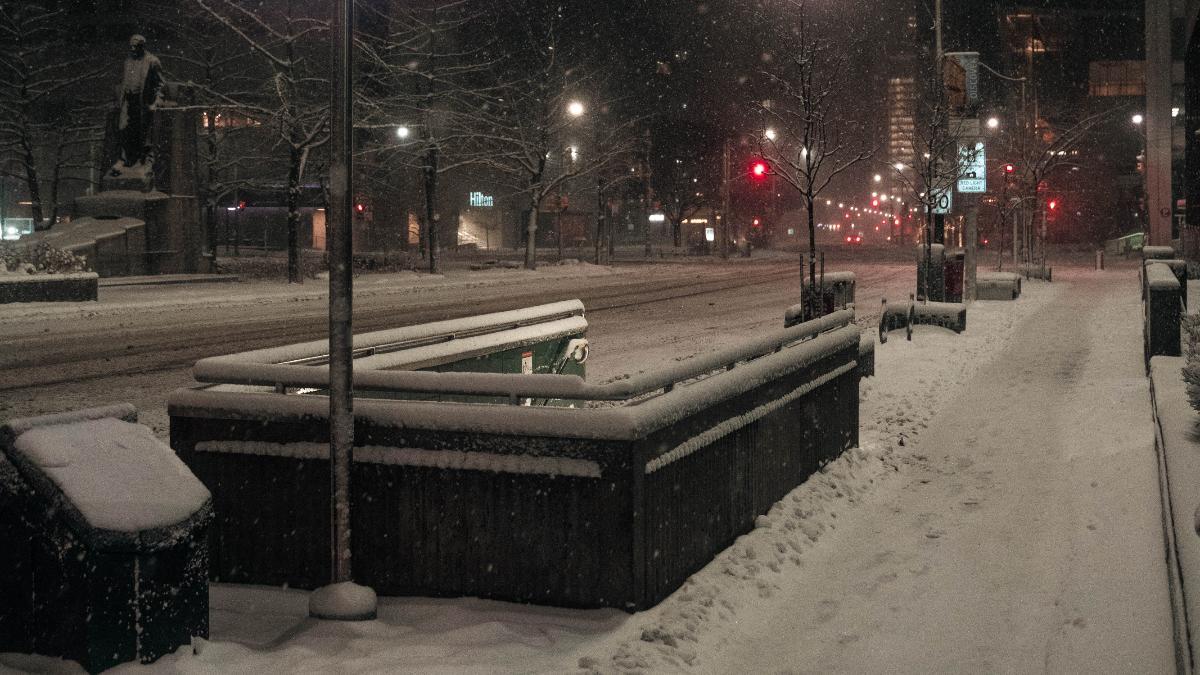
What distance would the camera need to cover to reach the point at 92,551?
5027mm

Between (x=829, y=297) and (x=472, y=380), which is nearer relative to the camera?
(x=472, y=380)

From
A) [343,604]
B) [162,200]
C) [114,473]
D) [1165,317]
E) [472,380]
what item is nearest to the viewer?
[114,473]

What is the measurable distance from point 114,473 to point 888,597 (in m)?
4.29

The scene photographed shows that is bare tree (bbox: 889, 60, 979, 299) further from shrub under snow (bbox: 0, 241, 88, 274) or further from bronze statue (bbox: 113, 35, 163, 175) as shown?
bronze statue (bbox: 113, 35, 163, 175)

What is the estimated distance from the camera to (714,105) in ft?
292

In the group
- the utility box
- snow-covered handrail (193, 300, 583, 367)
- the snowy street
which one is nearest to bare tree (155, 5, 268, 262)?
the snowy street

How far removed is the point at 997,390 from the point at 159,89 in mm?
33294

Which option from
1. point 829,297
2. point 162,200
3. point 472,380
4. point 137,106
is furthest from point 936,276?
point 137,106

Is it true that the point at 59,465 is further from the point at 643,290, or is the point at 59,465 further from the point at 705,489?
the point at 643,290

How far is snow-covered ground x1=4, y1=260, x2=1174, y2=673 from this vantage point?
5.71 meters

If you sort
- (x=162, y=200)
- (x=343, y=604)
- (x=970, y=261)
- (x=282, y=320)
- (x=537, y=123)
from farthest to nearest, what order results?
(x=537, y=123), (x=162, y=200), (x=970, y=261), (x=282, y=320), (x=343, y=604)

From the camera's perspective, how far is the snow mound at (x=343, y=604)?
611 cm

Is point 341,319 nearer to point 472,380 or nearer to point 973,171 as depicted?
point 472,380

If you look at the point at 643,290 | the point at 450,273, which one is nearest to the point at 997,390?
the point at 643,290
